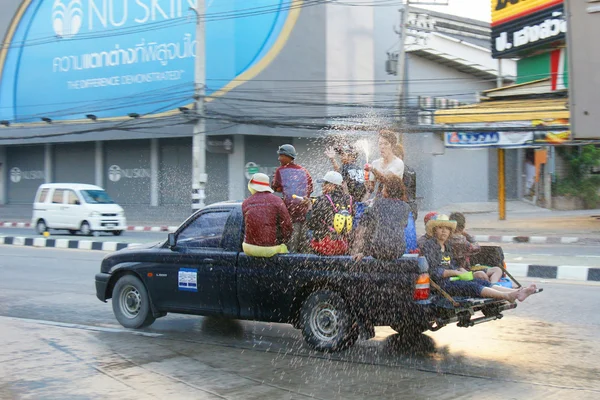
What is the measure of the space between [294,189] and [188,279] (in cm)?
145

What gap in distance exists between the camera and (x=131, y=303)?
26.6 feet

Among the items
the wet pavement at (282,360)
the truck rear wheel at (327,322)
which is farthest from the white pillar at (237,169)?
the truck rear wheel at (327,322)

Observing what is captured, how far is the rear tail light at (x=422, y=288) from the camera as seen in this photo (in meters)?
6.17

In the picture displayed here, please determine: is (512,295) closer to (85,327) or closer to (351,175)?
(351,175)

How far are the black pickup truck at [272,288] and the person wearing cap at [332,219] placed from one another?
0.44 ft

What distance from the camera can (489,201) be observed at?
1380 inches

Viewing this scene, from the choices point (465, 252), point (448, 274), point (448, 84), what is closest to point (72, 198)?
point (465, 252)

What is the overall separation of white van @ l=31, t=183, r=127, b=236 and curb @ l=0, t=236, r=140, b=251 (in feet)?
8.90

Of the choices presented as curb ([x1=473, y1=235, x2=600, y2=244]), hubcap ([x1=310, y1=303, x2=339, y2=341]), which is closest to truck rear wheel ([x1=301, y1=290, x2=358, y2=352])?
hubcap ([x1=310, y1=303, x2=339, y2=341])

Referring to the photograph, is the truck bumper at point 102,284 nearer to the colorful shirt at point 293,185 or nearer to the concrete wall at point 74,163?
the colorful shirt at point 293,185

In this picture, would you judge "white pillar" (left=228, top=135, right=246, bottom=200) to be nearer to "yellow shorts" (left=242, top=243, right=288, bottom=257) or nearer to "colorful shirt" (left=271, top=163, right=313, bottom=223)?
"colorful shirt" (left=271, top=163, right=313, bottom=223)

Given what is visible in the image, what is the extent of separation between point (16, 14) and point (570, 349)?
124ft

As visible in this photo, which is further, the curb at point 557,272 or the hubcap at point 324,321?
the curb at point 557,272

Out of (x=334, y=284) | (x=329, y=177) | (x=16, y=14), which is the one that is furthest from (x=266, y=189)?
(x=16, y=14)
